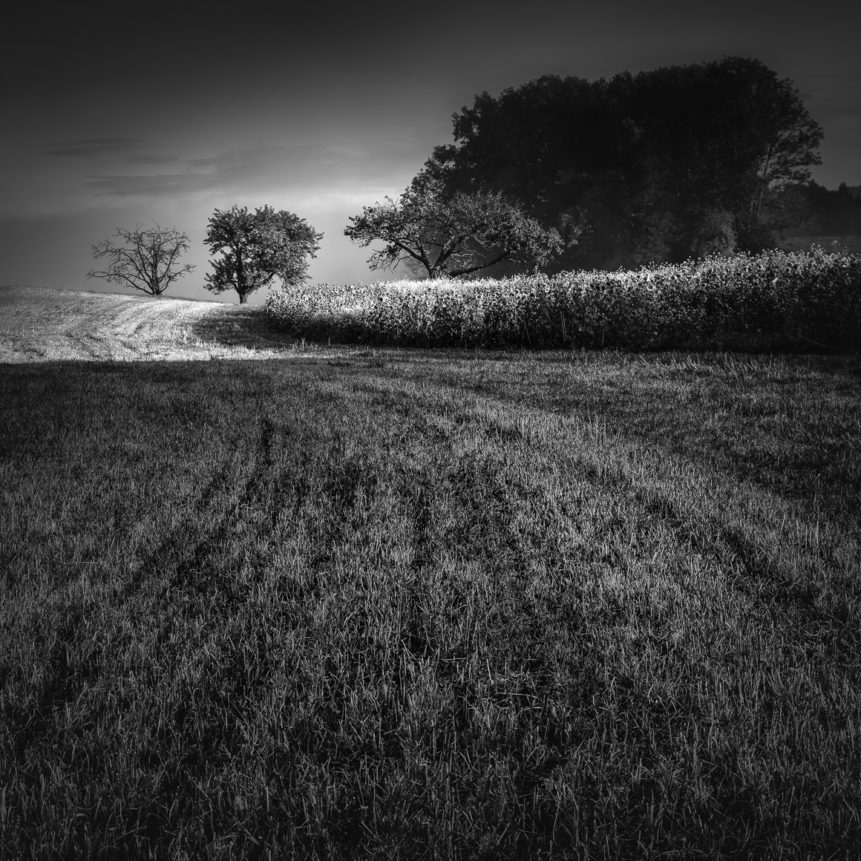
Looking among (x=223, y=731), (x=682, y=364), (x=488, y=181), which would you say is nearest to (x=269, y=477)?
(x=223, y=731)

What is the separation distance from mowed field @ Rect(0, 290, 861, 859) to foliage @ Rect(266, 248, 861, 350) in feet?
32.7

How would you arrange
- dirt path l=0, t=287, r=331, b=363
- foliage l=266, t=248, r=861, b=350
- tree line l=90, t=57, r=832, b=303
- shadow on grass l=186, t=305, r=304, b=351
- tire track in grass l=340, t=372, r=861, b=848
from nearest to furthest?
tire track in grass l=340, t=372, r=861, b=848, foliage l=266, t=248, r=861, b=350, dirt path l=0, t=287, r=331, b=363, shadow on grass l=186, t=305, r=304, b=351, tree line l=90, t=57, r=832, b=303

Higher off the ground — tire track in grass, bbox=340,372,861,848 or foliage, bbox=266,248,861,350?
foliage, bbox=266,248,861,350

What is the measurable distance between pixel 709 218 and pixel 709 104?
9.33 m

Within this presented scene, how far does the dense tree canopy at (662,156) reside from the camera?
147 feet

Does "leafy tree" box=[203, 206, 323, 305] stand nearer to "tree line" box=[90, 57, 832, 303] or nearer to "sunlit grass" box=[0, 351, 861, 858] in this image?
"tree line" box=[90, 57, 832, 303]

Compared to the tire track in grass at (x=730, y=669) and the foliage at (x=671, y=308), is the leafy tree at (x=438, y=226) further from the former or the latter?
the tire track in grass at (x=730, y=669)

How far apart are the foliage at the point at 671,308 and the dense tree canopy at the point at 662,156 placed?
30511 mm

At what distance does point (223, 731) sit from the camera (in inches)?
76.2

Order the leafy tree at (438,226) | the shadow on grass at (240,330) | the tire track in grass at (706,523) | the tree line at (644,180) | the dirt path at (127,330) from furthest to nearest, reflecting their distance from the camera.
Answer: the tree line at (644,180), the leafy tree at (438,226), the shadow on grass at (240,330), the dirt path at (127,330), the tire track in grass at (706,523)

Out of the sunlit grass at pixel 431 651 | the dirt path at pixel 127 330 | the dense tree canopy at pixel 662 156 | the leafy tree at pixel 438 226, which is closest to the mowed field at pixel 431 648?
the sunlit grass at pixel 431 651

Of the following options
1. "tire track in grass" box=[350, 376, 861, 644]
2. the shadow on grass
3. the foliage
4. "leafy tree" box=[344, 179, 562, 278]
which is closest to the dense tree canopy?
"leafy tree" box=[344, 179, 562, 278]

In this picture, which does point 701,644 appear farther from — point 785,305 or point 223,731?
point 785,305

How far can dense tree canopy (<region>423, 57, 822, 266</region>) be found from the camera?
147ft
